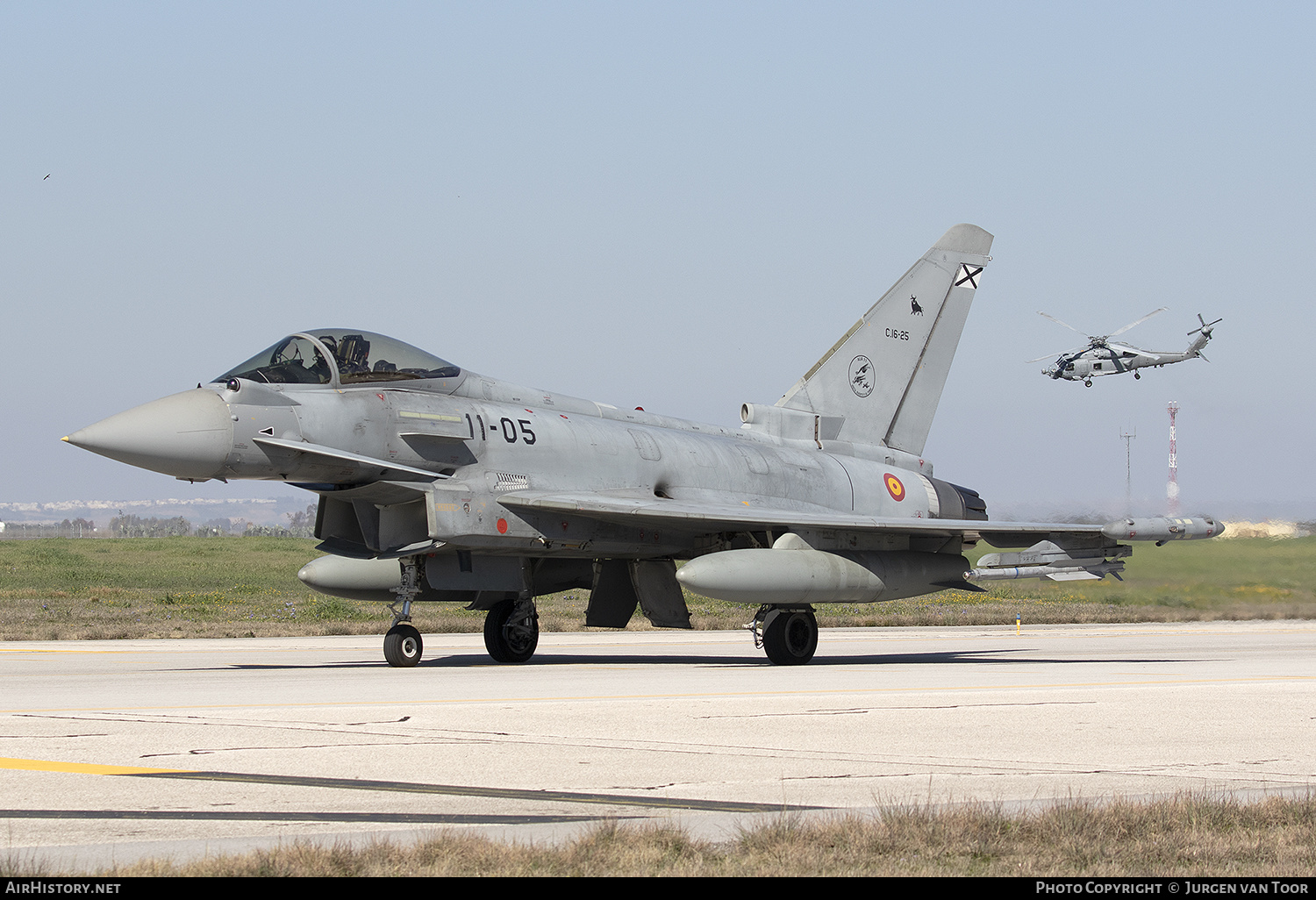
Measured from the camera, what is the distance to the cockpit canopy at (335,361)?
16484 millimetres

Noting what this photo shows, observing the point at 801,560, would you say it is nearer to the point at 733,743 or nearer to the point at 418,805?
the point at 733,743

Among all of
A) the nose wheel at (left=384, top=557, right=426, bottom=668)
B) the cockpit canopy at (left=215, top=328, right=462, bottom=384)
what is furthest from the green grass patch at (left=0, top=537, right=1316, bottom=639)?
the cockpit canopy at (left=215, top=328, right=462, bottom=384)

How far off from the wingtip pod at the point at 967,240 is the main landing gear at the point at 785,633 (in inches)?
345

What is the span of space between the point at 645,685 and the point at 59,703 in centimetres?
576

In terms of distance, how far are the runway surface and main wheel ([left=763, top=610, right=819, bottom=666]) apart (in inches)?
20.4

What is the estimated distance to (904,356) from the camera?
24469 mm

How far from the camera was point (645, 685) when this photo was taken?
48.5 feet

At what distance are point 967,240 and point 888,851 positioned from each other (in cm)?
2055

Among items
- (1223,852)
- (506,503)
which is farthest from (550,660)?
(1223,852)

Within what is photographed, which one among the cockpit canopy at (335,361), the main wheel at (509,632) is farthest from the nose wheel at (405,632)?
the cockpit canopy at (335,361)

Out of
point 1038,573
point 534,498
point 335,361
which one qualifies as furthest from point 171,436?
point 1038,573

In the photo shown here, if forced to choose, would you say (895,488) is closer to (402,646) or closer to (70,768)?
(402,646)

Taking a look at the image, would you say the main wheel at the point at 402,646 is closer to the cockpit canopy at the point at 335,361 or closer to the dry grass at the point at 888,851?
the cockpit canopy at the point at 335,361

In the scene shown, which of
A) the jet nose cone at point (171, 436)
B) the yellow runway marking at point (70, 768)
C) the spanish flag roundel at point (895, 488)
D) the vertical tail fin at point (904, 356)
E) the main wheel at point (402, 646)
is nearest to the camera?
the yellow runway marking at point (70, 768)
